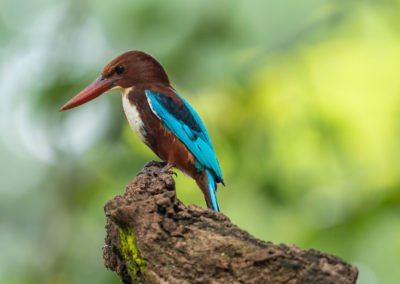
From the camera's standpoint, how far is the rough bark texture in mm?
2494

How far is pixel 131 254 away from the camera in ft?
9.44

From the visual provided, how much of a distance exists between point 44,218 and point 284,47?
2990 millimetres

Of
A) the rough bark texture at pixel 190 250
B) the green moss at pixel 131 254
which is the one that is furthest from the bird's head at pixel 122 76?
the green moss at pixel 131 254

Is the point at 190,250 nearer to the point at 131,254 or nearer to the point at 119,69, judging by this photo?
the point at 131,254

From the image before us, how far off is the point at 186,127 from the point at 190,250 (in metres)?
1.80

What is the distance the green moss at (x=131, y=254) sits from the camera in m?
2.82

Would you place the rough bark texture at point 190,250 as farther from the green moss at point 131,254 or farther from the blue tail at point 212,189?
the blue tail at point 212,189

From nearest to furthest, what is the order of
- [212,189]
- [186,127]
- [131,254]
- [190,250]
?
[190,250], [131,254], [212,189], [186,127]

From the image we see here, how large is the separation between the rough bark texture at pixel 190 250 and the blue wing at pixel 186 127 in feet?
4.04

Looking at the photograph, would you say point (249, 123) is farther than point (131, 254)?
Yes

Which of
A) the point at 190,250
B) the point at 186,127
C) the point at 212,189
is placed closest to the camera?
the point at 190,250

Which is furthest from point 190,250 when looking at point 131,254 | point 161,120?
point 161,120

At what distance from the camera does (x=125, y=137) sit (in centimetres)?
642

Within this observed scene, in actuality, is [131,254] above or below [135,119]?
below
